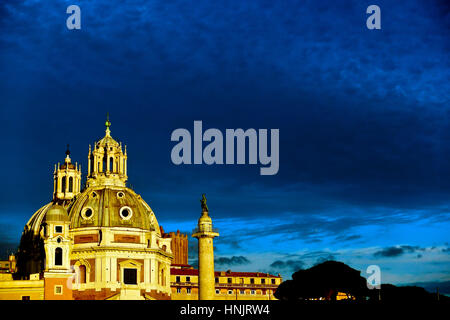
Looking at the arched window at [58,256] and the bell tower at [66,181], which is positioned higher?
the bell tower at [66,181]

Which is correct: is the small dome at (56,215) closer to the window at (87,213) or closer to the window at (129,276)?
the window at (87,213)

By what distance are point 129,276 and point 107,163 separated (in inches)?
695

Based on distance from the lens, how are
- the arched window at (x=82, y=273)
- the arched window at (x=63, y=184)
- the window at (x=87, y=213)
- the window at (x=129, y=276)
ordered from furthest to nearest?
the arched window at (x=63, y=184), the window at (x=87, y=213), the window at (x=129, y=276), the arched window at (x=82, y=273)

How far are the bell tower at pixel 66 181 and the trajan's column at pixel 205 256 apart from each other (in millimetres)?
38420

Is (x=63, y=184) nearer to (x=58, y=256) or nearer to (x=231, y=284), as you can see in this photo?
(x=58, y=256)

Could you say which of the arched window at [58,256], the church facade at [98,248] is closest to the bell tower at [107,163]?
the church facade at [98,248]

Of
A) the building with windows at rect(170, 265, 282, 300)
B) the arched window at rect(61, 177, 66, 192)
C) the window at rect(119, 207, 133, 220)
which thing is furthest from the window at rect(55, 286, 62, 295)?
the arched window at rect(61, 177, 66, 192)

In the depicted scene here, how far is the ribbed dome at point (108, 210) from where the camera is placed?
95.8 m

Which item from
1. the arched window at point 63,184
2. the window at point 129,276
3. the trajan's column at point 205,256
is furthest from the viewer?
the arched window at point 63,184

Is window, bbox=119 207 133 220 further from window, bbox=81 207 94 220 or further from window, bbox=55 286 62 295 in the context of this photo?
window, bbox=55 286 62 295

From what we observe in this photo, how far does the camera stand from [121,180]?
337 ft

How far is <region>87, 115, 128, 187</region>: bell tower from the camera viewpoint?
334 ft
